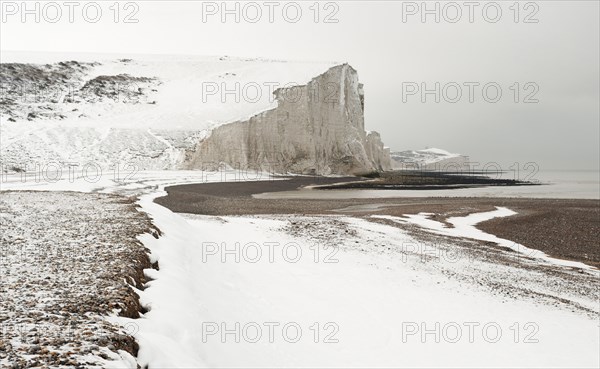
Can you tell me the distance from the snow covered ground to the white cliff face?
5530 cm

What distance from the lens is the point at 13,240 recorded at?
31.1ft

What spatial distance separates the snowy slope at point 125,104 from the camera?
2491 inches

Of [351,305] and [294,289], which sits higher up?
[294,289]

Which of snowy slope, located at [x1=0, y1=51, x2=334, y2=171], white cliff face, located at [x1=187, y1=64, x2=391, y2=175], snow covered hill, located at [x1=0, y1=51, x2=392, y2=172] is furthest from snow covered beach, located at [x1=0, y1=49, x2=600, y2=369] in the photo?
snowy slope, located at [x1=0, y1=51, x2=334, y2=171]

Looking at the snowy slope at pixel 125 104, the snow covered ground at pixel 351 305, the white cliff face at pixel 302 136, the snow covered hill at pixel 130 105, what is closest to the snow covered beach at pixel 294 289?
the snow covered ground at pixel 351 305

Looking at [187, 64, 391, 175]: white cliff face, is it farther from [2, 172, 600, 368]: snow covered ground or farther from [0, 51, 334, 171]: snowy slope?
[2, 172, 600, 368]: snow covered ground

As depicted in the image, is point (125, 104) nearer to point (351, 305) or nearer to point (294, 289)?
point (294, 289)

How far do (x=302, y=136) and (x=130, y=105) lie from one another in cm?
3656

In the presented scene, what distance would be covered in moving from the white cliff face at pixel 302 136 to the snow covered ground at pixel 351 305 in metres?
55.3

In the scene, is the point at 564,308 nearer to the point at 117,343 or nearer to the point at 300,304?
the point at 300,304

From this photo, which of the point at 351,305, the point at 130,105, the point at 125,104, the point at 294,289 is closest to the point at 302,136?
the point at 130,105

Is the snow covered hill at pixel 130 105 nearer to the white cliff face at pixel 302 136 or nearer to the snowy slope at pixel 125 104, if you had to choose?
the snowy slope at pixel 125 104

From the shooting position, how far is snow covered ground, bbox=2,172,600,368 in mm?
6801

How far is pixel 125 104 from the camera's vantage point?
82.6m
